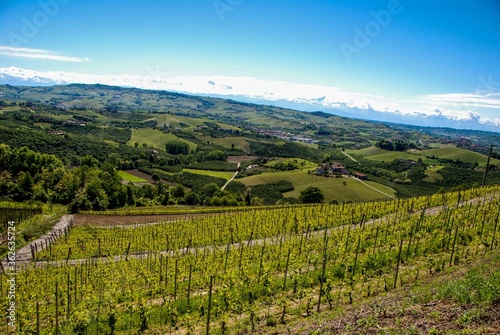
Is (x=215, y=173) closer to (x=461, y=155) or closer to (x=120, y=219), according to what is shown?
(x=120, y=219)

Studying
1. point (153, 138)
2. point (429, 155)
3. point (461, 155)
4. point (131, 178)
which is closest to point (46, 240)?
point (131, 178)

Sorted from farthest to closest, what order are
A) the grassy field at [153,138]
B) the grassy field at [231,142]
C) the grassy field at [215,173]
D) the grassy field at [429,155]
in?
the grassy field at [231,142] → the grassy field at [153,138] → the grassy field at [429,155] → the grassy field at [215,173]

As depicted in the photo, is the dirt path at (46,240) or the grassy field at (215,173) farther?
the grassy field at (215,173)

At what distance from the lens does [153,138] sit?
173 meters

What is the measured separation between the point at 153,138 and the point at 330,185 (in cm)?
11062

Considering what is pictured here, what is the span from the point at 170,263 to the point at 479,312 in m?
17.1

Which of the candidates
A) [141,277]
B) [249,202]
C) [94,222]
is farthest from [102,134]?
[141,277]

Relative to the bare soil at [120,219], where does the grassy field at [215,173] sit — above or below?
below

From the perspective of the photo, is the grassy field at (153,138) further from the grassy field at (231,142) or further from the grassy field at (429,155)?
the grassy field at (429,155)

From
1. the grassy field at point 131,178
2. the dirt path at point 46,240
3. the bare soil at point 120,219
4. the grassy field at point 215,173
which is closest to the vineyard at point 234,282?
the dirt path at point 46,240

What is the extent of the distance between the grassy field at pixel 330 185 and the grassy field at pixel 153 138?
67891 millimetres

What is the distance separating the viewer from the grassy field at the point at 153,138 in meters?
161

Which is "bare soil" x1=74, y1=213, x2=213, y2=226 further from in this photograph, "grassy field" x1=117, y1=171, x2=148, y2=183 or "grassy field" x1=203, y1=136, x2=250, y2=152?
"grassy field" x1=203, y1=136, x2=250, y2=152

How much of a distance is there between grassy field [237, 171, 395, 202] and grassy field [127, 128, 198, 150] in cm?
6789
